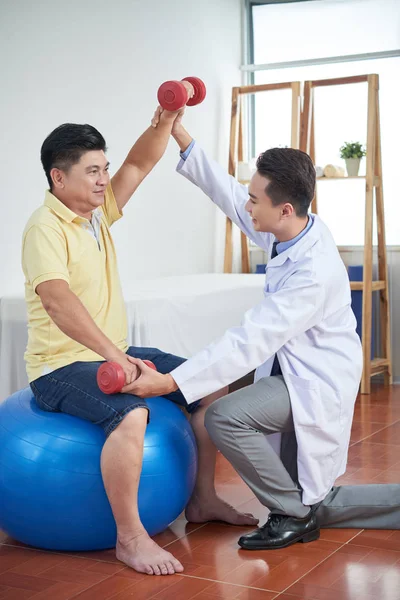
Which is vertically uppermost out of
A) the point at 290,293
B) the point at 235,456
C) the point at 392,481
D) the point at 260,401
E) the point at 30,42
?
the point at 30,42

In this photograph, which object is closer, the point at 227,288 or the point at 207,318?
the point at 207,318

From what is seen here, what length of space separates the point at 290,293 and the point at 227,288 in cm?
166

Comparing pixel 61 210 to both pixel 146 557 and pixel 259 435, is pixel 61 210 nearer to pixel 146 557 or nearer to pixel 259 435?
pixel 259 435

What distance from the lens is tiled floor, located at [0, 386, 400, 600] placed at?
2.07 metres

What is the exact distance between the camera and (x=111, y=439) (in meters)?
2.18

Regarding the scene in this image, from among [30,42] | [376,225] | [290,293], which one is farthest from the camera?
[376,225]

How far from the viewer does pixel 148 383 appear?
227 centimetres

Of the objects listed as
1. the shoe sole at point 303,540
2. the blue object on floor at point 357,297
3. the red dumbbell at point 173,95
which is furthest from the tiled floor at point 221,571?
the blue object on floor at point 357,297

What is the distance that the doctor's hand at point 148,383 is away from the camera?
2252 millimetres

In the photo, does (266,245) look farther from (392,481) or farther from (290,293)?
(392,481)

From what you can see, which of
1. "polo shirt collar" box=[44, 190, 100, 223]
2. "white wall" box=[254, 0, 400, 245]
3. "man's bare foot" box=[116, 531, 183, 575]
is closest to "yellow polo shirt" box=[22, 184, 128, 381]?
"polo shirt collar" box=[44, 190, 100, 223]

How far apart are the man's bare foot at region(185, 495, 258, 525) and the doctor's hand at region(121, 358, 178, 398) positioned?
1.56 feet

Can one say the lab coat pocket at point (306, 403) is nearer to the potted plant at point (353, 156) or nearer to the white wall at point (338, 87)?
the potted plant at point (353, 156)

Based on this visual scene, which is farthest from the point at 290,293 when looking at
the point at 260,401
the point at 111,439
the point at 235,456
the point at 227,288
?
the point at 227,288
